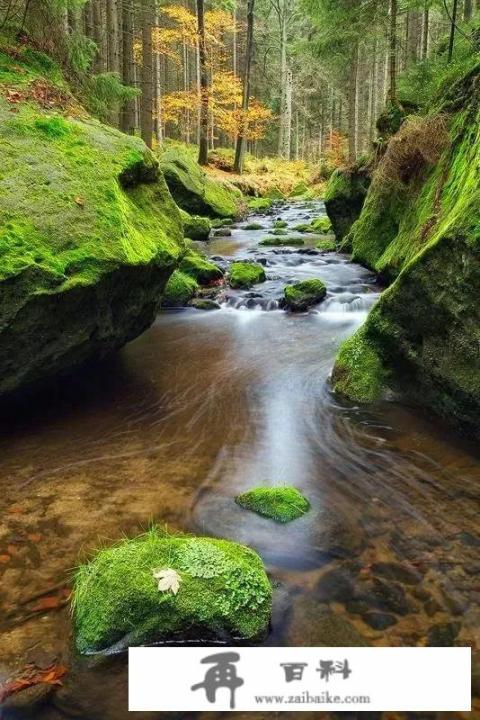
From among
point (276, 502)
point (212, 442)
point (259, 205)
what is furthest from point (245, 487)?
point (259, 205)

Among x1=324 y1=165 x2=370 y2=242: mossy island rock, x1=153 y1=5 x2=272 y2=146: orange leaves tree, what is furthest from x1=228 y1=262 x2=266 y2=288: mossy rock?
x1=153 y1=5 x2=272 y2=146: orange leaves tree

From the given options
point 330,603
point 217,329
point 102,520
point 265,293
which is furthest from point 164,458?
point 265,293

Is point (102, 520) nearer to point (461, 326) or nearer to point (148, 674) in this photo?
point (148, 674)

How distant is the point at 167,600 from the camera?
10.9 ft

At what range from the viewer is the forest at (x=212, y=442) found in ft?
10.4

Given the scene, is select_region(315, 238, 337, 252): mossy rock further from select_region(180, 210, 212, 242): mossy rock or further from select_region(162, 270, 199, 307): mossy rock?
select_region(162, 270, 199, 307): mossy rock

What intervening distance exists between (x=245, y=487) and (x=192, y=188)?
679 inches

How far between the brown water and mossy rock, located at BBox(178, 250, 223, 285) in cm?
454

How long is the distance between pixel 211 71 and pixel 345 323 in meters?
30.4

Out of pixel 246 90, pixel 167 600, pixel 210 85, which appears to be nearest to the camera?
pixel 167 600

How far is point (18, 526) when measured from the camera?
4375mm

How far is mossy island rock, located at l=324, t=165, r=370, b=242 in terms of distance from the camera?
15141mm

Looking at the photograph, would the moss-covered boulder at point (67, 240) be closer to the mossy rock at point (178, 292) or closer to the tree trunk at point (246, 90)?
the mossy rock at point (178, 292)

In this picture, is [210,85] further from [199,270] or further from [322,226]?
[199,270]
